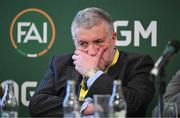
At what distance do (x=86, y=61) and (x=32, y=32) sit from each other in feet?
4.19

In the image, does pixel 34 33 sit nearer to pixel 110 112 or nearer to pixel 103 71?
pixel 103 71

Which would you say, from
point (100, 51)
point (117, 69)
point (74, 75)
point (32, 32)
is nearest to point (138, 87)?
point (117, 69)

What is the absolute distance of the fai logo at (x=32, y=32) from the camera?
14.5 ft

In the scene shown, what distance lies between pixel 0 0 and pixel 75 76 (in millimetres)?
1474

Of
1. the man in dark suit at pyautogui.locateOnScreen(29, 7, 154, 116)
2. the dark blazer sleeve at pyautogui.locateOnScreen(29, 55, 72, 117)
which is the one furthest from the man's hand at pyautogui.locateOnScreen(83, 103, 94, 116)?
the dark blazer sleeve at pyautogui.locateOnScreen(29, 55, 72, 117)

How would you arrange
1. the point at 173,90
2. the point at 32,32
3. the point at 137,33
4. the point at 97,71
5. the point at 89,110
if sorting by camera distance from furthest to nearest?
the point at 32,32, the point at 137,33, the point at 173,90, the point at 97,71, the point at 89,110

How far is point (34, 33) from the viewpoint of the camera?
4.45m

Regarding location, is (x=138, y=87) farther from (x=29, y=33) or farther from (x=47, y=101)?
(x=29, y=33)

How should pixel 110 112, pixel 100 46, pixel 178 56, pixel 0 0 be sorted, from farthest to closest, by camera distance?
pixel 0 0, pixel 178 56, pixel 100 46, pixel 110 112

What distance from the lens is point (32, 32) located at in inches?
175

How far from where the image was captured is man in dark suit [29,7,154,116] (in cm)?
318

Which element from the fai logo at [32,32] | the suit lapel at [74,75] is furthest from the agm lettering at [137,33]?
the suit lapel at [74,75]

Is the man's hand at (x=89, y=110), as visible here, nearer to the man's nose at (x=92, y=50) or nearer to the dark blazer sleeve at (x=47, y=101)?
the dark blazer sleeve at (x=47, y=101)

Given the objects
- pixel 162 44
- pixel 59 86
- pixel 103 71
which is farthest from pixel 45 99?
pixel 162 44
